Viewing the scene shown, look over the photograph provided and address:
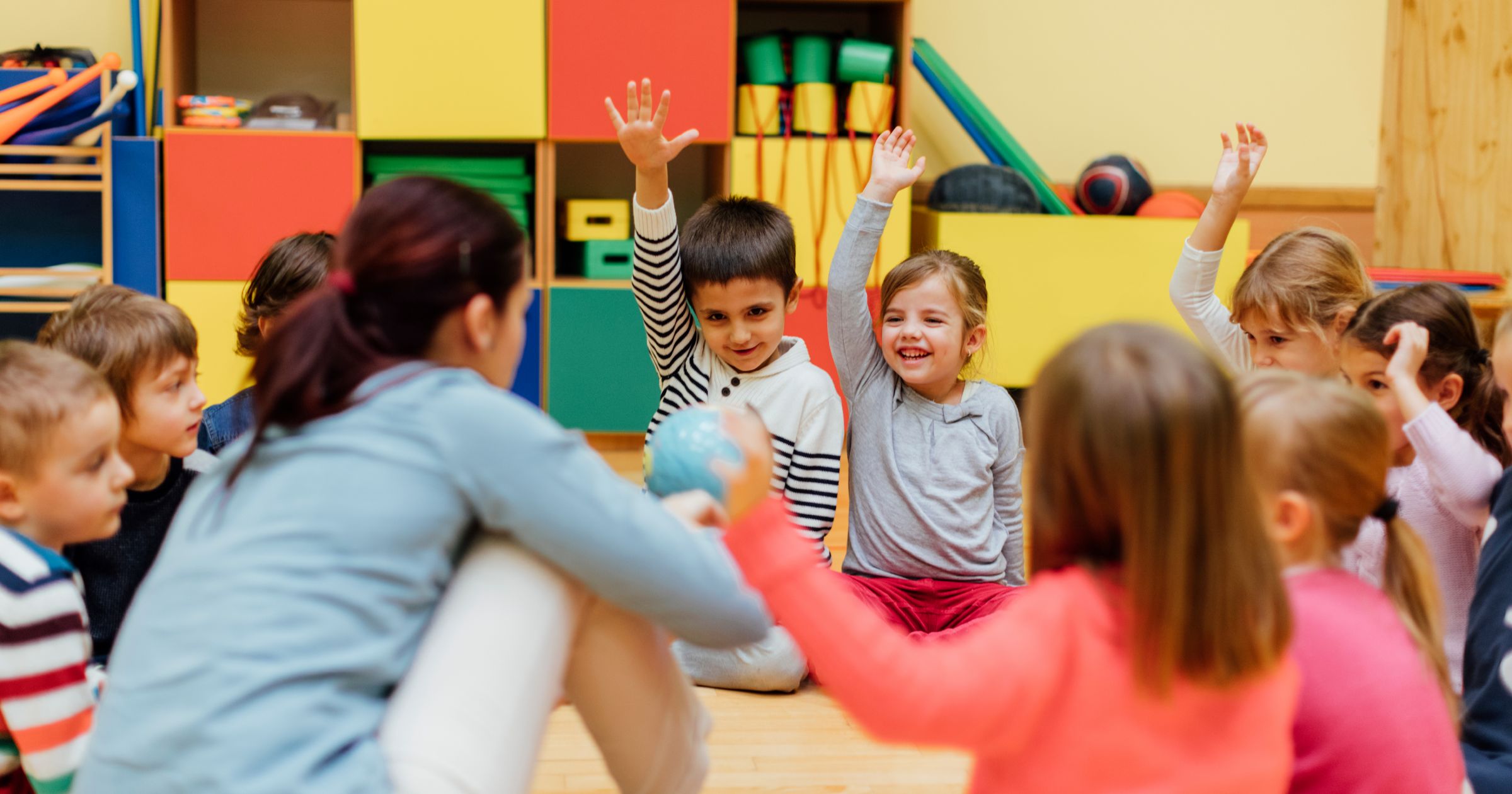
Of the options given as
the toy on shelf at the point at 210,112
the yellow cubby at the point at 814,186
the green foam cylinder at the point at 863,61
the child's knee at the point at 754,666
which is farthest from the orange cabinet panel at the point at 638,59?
the child's knee at the point at 754,666

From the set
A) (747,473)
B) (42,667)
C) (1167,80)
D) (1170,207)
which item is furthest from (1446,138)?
(42,667)

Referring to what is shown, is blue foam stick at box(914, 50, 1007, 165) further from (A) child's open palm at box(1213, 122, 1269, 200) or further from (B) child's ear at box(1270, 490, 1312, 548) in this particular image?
(B) child's ear at box(1270, 490, 1312, 548)

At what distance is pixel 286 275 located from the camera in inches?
80.5

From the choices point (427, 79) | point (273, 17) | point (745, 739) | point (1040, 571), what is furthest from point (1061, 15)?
point (1040, 571)

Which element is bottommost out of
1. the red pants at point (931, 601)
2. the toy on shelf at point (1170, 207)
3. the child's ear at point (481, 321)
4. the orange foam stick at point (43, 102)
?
the red pants at point (931, 601)

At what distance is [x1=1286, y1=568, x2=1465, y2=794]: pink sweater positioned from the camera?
1.11 meters

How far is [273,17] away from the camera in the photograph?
3.95 metres

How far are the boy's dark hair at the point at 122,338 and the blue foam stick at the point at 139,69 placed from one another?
2175 mm

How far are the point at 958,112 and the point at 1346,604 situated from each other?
9.74 feet

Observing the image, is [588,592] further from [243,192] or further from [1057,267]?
[1057,267]

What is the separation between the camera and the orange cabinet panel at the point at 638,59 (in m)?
3.66

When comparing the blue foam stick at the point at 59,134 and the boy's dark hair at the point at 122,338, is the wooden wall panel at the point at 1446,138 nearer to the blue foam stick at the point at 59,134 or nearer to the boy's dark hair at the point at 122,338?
the boy's dark hair at the point at 122,338

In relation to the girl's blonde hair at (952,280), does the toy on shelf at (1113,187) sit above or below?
above

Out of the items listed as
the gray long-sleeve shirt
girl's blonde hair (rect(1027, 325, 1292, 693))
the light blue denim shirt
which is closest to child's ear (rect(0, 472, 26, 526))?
the light blue denim shirt
